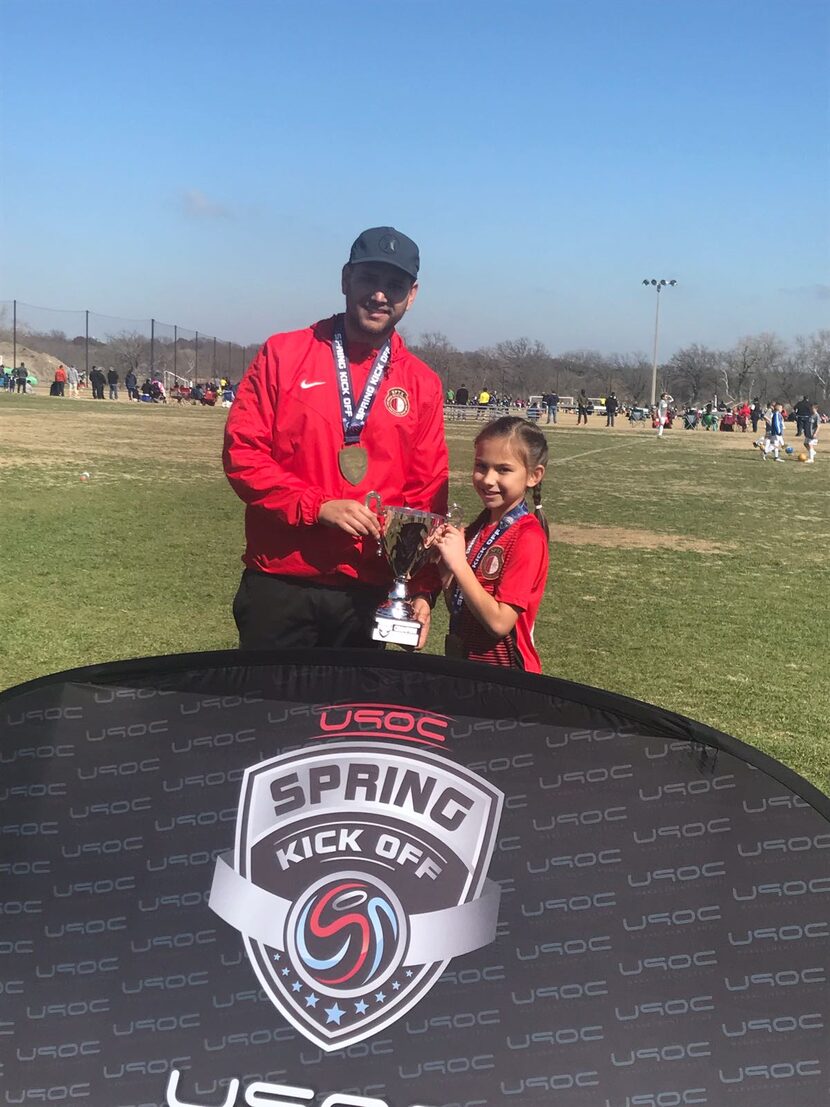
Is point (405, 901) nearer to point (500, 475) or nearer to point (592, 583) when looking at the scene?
point (500, 475)

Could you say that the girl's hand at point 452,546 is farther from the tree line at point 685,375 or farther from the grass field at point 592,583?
the tree line at point 685,375

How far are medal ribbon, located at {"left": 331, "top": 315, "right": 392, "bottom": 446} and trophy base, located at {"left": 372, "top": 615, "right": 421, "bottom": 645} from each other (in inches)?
22.3

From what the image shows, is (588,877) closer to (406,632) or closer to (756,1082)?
(756,1082)

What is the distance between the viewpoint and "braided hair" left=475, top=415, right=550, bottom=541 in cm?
318

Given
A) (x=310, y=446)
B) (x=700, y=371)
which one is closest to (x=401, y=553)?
(x=310, y=446)

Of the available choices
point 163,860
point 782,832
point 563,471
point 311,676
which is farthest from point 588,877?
point 563,471

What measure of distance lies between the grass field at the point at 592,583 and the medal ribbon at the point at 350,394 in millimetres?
2726

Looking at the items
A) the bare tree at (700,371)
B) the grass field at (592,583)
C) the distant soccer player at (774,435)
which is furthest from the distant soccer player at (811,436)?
the bare tree at (700,371)

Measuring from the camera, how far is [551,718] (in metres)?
2.19

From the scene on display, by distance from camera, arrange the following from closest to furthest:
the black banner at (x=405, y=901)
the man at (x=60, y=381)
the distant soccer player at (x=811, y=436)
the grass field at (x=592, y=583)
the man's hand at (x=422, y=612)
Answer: the black banner at (x=405, y=901) < the man's hand at (x=422, y=612) < the grass field at (x=592, y=583) < the distant soccer player at (x=811, y=436) < the man at (x=60, y=381)

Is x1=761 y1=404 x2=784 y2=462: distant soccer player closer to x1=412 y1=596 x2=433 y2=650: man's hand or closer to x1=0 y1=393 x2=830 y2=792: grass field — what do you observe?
x1=0 y1=393 x2=830 y2=792: grass field

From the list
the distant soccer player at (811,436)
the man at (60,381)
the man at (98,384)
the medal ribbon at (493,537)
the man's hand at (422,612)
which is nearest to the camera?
the man's hand at (422,612)

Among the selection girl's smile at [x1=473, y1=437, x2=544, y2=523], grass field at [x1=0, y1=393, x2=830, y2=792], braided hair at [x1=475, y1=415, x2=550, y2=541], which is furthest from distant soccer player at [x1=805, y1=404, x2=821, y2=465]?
girl's smile at [x1=473, y1=437, x2=544, y2=523]

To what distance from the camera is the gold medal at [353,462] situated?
3.05m
